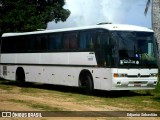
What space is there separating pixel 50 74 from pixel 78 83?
2.78 metres

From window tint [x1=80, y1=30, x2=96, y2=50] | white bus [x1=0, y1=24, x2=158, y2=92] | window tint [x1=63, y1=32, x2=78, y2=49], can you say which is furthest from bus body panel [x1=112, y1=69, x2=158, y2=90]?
window tint [x1=63, y1=32, x2=78, y2=49]

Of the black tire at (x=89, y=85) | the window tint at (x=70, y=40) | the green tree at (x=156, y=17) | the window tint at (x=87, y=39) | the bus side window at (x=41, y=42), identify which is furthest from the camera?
the green tree at (x=156, y=17)

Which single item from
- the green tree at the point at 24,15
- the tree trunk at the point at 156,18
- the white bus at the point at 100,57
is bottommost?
the white bus at the point at 100,57

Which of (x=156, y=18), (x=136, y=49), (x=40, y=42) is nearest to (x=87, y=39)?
(x=136, y=49)

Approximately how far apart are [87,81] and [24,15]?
17.6m

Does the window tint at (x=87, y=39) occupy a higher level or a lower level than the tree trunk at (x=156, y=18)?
lower

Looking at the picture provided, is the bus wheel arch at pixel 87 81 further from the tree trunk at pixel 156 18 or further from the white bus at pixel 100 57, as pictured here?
the tree trunk at pixel 156 18

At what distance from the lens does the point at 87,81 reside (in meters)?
20.5

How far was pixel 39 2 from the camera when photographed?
3928cm

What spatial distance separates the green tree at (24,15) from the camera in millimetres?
36344

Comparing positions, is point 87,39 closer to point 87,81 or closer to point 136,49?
point 87,81

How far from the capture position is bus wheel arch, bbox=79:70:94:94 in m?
20.3

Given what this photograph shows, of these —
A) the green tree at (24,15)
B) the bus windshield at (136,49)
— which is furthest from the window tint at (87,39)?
the green tree at (24,15)

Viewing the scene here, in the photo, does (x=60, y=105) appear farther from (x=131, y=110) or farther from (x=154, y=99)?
(x=154, y=99)
